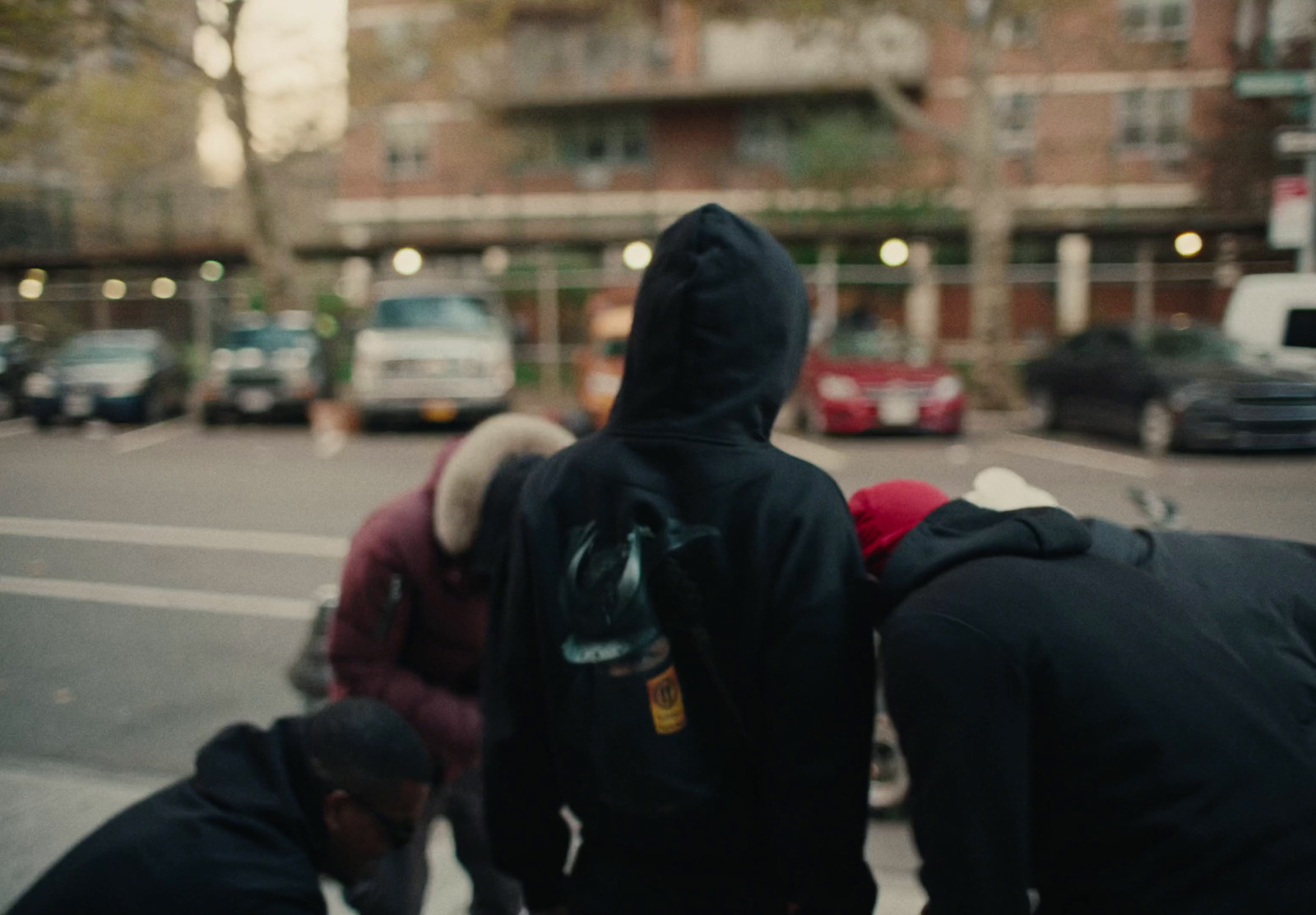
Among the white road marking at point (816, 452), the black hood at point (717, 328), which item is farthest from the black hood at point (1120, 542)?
the white road marking at point (816, 452)

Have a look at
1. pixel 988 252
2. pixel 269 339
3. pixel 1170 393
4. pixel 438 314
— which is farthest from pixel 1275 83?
pixel 269 339

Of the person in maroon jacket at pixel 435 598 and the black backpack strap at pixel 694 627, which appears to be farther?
the person in maroon jacket at pixel 435 598

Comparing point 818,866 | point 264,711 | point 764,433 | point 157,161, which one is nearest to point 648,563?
point 764,433

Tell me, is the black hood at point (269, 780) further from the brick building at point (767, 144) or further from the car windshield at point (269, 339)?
the car windshield at point (269, 339)

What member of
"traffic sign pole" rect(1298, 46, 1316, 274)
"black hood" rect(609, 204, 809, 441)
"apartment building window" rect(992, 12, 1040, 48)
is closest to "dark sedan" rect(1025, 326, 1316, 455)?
"traffic sign pole" rect(1298, 46, 1316, 274)

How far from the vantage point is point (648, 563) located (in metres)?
1.76

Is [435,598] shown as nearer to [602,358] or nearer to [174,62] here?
[602,358]

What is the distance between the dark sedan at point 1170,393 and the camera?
4.02 metres

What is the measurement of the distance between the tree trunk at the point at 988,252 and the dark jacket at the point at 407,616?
15.4 meters

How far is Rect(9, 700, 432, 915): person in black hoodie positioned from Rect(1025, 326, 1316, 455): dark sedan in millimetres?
3025

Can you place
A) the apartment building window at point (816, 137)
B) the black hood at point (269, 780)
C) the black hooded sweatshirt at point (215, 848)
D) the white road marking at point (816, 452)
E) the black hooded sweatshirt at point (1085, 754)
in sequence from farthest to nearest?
1. the apartment building window at point (816, 137)
2. the white road marking at point (816, 452)
3. the black hood at point (269, 780)
4. the black hooded sweatshirt at point (215, 848)
5. the black hooded sweatshirt at point (1085, 754)

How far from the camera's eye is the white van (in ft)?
11.0

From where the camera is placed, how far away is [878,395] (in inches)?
492

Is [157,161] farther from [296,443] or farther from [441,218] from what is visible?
[441,218]
